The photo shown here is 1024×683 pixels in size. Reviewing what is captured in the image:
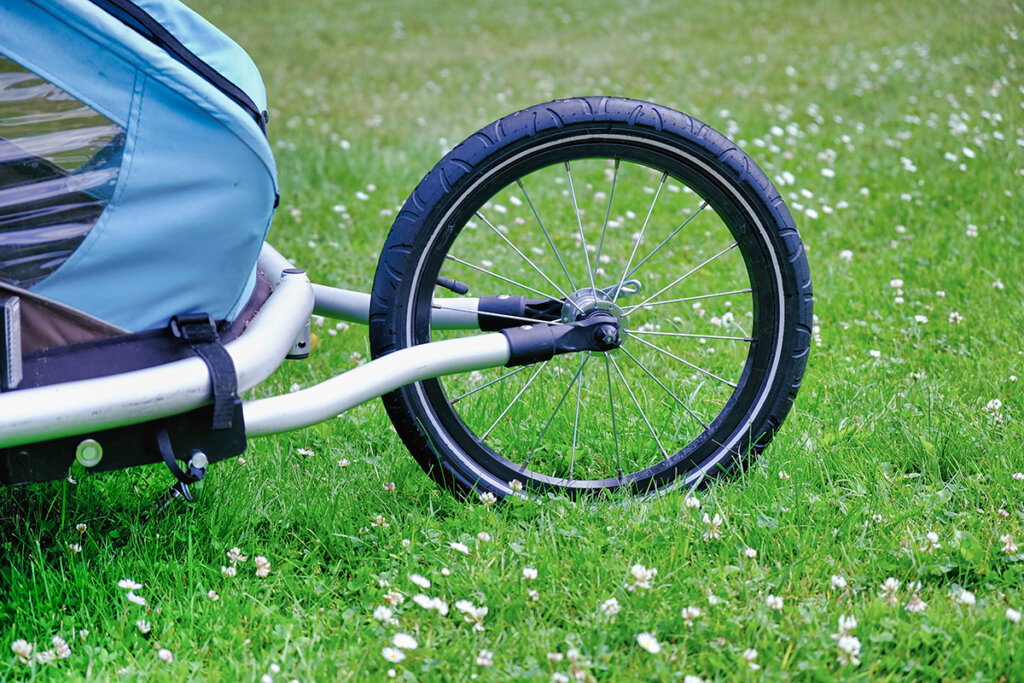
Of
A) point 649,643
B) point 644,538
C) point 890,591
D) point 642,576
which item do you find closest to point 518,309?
point 644,538

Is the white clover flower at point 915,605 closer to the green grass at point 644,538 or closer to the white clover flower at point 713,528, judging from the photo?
the green grass at point 644,538

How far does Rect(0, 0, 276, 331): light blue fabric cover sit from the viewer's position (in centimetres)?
169

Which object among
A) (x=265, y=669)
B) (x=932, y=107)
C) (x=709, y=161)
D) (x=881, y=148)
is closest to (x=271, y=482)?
(x=265, y=669)

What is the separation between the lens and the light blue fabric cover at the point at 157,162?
5.54ft

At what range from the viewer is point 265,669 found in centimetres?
178

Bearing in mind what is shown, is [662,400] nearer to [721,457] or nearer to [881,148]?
[721,457]

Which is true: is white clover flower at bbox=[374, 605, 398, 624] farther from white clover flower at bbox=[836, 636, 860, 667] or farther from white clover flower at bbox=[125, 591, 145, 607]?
white clover flower at bbox=[836, 636, 860, 667]

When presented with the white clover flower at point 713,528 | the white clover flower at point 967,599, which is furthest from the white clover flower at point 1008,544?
the white clover flower at point 713,528

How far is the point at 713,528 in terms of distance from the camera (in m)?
2.09

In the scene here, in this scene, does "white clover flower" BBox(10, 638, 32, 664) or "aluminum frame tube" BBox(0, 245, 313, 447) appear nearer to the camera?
"aluminum frame tube" BBox(0, 245, 313, 447)

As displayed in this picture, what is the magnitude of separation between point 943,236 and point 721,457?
2.15 m

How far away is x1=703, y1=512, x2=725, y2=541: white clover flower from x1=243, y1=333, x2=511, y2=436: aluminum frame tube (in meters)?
0.56

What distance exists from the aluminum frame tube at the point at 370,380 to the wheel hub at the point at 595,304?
228 millimetres

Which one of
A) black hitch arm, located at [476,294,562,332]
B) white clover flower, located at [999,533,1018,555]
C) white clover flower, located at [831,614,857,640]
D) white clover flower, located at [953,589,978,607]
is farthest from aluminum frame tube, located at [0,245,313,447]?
white clover flower, located at [999,533,1018,555]
